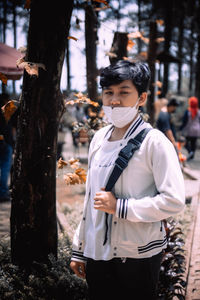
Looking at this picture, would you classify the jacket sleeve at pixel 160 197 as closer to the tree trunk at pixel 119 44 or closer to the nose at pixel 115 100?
the nose at pixel 115 100

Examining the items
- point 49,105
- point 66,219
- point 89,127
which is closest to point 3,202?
point 66,219

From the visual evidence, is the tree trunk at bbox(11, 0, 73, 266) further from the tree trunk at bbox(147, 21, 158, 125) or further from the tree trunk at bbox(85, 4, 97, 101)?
the tree trunk at bbox(147, 21, 158, 125)

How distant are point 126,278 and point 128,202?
1.43ft

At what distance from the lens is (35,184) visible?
302cm

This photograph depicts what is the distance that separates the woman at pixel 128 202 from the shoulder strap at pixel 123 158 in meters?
0.03

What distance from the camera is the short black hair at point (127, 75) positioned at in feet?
6.82

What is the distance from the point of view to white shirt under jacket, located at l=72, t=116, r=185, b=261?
1.91 metres

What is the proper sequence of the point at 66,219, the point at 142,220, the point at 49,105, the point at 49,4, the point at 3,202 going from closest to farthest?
the point at 142,220 → the point at 49,4 → the point at 49,105 → the point at 66,219 → the point at 3,202

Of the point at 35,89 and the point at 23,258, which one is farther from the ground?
the point at 35,89

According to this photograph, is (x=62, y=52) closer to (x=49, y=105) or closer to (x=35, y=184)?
A: (x=49, y=105)

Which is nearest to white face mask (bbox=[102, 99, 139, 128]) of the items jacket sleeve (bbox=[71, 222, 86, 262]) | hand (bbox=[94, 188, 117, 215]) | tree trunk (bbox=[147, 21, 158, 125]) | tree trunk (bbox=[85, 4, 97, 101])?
hand (bbox=[94, 188, 117, 215])

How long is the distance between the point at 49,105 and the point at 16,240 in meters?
1.18

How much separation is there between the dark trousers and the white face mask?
2.53 feet

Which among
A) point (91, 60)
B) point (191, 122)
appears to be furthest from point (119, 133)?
point (191, 122)
